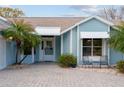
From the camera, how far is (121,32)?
23484 mm

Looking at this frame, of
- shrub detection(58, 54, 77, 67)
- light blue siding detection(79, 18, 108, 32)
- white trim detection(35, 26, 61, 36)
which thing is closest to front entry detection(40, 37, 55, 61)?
white trim detection(35, 26, 61, 36)

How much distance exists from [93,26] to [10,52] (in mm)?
7133

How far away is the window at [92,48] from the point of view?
96.6 feet

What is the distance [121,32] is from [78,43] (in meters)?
6.26

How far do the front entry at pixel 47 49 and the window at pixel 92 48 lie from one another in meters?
5.48

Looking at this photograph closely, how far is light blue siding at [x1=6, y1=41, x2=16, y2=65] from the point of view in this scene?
2748 centimetres

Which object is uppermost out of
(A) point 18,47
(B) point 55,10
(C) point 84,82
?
(B) point 55,10

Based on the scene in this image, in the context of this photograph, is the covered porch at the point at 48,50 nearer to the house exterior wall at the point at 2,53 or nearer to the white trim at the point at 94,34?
the white trim at the point at 94,34

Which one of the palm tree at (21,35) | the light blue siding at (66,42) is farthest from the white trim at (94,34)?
the palm tree at (21,35)
